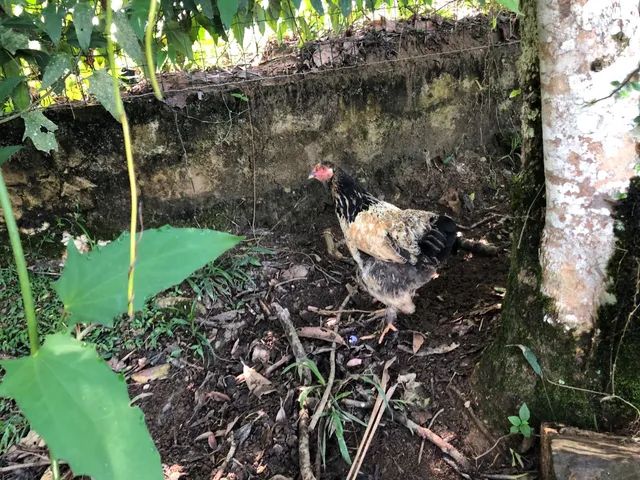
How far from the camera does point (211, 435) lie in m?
2.49

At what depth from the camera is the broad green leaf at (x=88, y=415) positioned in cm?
50

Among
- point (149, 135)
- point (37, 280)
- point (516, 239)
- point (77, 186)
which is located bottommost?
point (37, 280)

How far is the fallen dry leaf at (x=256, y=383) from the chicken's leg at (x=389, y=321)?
2.38 feet

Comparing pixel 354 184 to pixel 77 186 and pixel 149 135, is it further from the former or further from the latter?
pixel 77 186

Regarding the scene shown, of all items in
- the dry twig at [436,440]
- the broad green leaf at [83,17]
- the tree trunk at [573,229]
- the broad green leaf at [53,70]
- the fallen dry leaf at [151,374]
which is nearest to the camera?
the broad green leaf at [83,17]

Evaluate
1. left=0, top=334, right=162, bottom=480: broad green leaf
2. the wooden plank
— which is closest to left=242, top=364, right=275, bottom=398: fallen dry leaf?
the wooden plank

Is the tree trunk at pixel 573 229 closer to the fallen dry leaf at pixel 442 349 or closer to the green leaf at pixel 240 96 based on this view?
the fallen dry leaf at pixel 442 349

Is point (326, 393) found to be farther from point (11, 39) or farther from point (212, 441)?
point (11, 39)

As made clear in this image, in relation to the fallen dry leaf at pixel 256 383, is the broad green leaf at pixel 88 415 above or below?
above

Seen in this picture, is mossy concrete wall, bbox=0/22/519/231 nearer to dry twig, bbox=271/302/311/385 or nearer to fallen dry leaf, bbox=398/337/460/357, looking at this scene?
dry twig, bbox=271/302/311/385

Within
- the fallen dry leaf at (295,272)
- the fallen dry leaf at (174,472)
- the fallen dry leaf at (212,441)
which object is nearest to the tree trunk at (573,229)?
the fallen dry leaf at (212,441)

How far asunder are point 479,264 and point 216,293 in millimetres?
1878

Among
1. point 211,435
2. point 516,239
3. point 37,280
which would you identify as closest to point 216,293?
point 211,435

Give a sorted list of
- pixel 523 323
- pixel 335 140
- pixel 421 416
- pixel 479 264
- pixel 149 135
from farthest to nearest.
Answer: pixel 335 140
pixel 149 135
pixel 479 264
pixel 421 416
pixel 523 323
